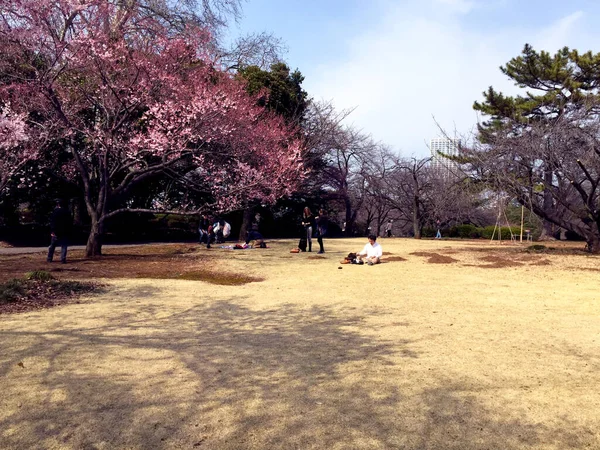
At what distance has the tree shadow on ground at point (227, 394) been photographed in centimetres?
306

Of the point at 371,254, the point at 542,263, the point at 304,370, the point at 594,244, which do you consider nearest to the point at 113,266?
the point at 371,254

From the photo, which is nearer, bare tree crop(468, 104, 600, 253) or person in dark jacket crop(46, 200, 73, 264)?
person in dark jacket crop(46, 200, 73, 264)

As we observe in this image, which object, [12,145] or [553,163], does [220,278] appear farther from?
[553,163]

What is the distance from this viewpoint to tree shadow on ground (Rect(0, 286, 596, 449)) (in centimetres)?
306

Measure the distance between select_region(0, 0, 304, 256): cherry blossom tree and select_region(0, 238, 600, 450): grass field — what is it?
645 cm

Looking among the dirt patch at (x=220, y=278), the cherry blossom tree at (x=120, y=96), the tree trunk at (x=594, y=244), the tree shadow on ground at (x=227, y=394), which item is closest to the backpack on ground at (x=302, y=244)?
the cherry blossom tree at (x=120, y=96)

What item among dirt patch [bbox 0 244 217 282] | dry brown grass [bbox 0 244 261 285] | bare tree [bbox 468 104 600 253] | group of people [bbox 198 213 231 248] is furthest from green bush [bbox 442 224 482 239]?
dry brown grass [bbox 0 244 261 285]

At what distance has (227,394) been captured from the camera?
376 cm

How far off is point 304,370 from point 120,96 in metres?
12.1

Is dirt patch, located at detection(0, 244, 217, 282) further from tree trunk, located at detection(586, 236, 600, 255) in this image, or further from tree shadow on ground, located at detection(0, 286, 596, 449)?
tree trunk, located at detection(586, 236, 600, 255)

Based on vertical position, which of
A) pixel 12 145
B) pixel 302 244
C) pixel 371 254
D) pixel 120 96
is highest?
pixel 120 96

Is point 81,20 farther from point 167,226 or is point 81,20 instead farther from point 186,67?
point 167,226

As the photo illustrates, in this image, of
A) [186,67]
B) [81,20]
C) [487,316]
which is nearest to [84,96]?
[81,20]

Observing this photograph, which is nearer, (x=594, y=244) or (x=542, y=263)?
(x=542, y=263)
